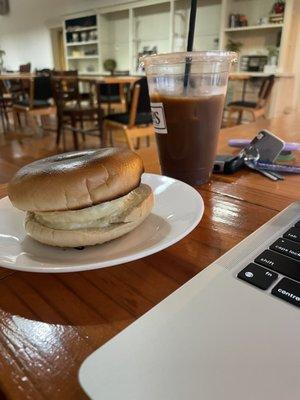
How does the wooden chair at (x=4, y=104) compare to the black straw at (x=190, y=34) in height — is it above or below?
below

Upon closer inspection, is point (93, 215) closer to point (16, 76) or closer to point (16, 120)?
point (16, 76)

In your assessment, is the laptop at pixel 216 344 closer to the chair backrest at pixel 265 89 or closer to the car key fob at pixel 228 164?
the car key fob at pixel 228 164

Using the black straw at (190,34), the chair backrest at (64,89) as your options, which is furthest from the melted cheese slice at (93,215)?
the chair backrest at (64,89)

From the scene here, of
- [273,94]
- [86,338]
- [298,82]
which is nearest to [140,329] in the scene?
[86,338]

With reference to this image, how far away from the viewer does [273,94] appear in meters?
4.70

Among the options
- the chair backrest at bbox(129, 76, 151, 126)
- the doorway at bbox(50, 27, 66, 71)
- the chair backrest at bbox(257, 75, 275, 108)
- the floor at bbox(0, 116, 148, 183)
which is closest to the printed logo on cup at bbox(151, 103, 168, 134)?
the chair backrest at bbox(129, 76, 151, 126)

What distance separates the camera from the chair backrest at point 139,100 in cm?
252

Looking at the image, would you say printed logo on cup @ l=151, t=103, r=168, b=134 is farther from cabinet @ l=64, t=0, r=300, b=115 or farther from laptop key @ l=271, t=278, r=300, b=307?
cabinet @ l=64, t=0, r=300, b=115

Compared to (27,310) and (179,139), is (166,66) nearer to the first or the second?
(179,139)

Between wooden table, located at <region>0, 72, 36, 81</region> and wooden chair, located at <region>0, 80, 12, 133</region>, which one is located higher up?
wooden table, located at <region>0, 72, 36, 81</region>

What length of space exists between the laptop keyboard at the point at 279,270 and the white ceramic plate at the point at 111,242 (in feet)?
0.30

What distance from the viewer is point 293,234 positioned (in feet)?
1.36

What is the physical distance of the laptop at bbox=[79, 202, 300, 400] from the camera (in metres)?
0.23

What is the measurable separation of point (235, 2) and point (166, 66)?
17.0 feet
